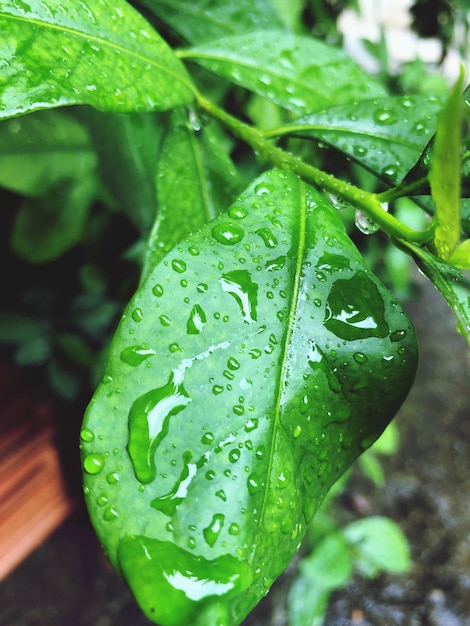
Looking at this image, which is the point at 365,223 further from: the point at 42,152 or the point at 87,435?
the point at 42,152

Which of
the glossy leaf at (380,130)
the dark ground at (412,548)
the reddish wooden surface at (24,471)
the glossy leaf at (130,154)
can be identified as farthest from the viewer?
the dark ground at (412,548)

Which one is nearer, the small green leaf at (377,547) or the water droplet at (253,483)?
the water droplet at (253,483)

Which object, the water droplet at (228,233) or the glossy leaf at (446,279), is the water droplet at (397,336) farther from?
the water droplet at (228,233)

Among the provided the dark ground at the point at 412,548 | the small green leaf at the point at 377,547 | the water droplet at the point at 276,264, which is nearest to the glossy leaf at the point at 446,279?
the water droplet at the point at 276,264

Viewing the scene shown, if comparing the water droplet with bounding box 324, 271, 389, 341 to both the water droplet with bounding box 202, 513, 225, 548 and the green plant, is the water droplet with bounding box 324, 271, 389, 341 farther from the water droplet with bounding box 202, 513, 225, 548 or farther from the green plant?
the water droplet with bounding box 202, 513, 225, 548

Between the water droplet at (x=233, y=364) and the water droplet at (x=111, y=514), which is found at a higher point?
the water droplet at (x=233, y=364)

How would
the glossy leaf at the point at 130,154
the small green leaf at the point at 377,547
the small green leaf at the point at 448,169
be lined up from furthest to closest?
the small green leaf at the point at 377,547 < the glossy leaf at the point at 130,154 < the small green leaf at the point at 448,169

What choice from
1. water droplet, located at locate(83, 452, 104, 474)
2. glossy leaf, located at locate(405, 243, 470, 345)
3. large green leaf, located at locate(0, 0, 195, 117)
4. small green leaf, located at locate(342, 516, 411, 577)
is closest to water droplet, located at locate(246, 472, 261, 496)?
water droplet, located at locate(83, 452, 104, 474)
